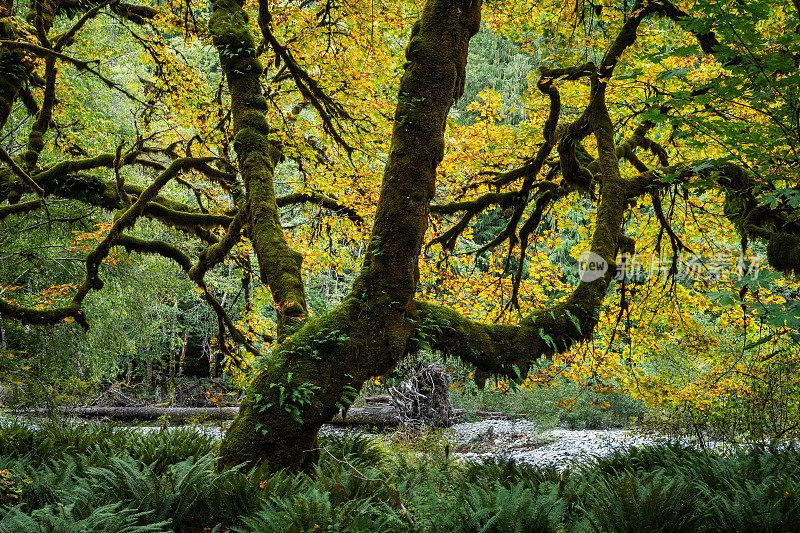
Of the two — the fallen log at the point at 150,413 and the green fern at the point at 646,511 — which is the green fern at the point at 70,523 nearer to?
the green fern at the point at 646,511

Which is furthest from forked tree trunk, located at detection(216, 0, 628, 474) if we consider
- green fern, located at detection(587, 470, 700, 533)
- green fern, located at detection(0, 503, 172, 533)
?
green fern, located at detection(587, 470, 700, 533)

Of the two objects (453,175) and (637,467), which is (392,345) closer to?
(637,467)

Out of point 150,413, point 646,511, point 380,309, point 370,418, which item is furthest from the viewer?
point 150,413

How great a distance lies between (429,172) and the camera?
160 inches

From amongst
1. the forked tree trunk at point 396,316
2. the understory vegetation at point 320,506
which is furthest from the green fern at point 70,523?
the forked tree trunk at point 396,316

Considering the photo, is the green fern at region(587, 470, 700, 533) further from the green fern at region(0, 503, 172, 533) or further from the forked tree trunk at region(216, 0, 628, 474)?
the green fern at region(0, 503, 172, 533)

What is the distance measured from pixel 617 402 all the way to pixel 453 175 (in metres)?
10.5

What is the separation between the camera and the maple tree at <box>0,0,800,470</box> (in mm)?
3477

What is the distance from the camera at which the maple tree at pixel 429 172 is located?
348cm

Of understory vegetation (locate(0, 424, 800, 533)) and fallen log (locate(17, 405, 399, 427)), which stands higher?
understory vegetation (locate(0, 424, 800, 533))

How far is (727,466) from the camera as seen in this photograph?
15.9 feet

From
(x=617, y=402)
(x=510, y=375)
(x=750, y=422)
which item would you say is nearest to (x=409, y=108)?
(x=510, y=375)

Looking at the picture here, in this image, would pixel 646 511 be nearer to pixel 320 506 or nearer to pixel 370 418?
pixel 320 506

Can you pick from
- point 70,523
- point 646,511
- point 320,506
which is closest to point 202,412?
point 70,523
